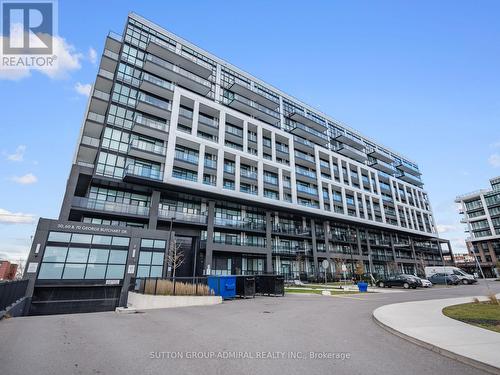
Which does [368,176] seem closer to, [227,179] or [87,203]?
[227,179]

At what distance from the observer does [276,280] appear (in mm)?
23688

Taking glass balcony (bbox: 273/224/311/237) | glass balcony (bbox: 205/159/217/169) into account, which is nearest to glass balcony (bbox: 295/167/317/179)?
glass balcony (bbox: 273/224/311/237)

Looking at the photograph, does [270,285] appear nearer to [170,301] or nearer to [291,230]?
[170,301]

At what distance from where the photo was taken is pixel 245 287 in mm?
21750

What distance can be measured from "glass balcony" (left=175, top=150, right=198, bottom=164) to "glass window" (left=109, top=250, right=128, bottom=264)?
48.7 ft

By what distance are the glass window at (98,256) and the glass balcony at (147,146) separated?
14204mm

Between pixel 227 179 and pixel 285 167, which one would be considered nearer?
pixel 227 179

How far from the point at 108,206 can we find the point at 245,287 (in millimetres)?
20692

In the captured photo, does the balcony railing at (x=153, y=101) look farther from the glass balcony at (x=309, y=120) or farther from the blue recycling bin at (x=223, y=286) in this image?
the glass balcony at (x=309, y=120)

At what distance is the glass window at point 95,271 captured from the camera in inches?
1031

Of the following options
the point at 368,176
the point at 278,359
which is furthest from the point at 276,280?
the point at 368,176

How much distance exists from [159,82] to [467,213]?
111m

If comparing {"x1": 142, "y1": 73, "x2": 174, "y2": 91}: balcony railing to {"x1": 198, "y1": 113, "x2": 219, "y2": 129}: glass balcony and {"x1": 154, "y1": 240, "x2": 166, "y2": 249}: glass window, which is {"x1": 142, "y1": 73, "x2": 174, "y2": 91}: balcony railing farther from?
{"x1": 154, "y1": 240, "x2": 166, "y2": 249}: glass window

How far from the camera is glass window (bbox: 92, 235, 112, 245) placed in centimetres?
2728
